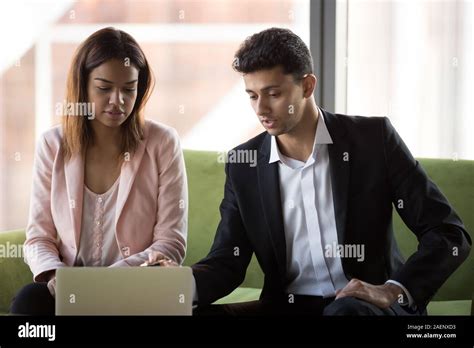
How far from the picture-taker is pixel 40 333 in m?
1.41

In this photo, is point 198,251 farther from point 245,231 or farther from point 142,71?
point 142,71

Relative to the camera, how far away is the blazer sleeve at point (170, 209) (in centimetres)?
151

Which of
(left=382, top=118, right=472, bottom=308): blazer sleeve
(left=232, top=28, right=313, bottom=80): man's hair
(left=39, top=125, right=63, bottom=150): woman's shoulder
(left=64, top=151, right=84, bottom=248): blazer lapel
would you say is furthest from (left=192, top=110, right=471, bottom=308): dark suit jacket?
(left=39, top=125, right=63, bottom=150): woman's shoulder

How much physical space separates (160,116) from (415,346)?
0.61m

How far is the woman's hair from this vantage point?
58.8 inches

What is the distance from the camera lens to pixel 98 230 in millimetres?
1504

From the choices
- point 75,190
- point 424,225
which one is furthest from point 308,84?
point 75,190

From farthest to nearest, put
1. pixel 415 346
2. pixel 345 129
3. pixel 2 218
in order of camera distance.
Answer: pixel 2 218 < pixel 345 129 < pixel 415 346

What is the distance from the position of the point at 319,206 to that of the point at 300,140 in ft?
0.40

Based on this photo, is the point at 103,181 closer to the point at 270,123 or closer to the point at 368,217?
the point at 270,123

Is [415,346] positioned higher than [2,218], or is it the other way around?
[2,218]

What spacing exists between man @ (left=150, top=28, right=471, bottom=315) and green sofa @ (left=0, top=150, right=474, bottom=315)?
5 cm

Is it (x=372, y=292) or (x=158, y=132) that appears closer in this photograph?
(x=372, y=292)

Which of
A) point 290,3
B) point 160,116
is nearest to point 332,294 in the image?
point 160,116
